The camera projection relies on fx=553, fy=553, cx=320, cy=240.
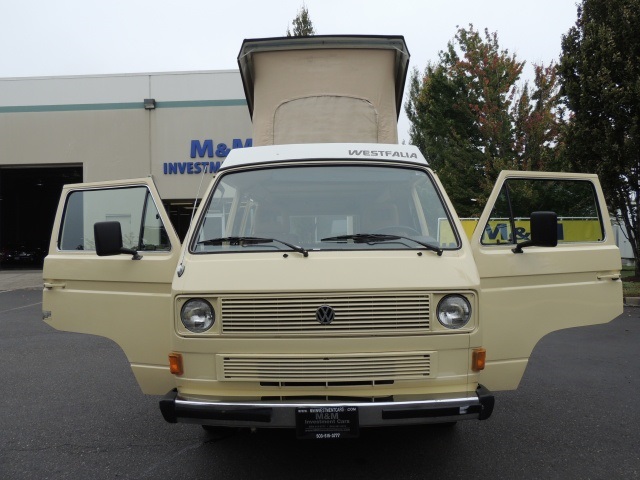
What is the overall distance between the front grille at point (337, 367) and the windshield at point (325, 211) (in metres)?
0.74

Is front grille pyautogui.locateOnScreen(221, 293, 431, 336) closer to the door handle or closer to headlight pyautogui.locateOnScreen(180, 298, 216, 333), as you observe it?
headlight pyautogui.locateOnScreen(180, 298, 216, 333)

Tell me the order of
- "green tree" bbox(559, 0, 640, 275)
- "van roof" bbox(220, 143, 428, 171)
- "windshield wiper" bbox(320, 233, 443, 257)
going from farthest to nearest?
"green tree" bbox(559, 0, 640, 275) < "van roof" bbox(220, 143, 428, 171) < "windshield wiper" bbox(320, 233, 443, 257)

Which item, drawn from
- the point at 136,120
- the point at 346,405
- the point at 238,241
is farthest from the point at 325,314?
the point at 136,120

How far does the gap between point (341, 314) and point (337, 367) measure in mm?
311

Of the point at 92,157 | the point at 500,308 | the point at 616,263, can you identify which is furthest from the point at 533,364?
the point at 92,157

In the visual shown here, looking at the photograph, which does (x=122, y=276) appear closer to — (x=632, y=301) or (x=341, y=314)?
(x=341, y=314)

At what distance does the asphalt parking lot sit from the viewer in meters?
3.78

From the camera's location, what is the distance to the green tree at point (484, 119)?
59.4 ft

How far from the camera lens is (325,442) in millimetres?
4281

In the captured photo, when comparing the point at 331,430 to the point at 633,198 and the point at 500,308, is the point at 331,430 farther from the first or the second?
the point at 633,198

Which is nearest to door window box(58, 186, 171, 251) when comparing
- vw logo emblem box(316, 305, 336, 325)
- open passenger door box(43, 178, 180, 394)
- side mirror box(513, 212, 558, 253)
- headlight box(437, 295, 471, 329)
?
open passenger door box(43, 178, 180, 394)

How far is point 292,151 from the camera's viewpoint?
14.0 ft

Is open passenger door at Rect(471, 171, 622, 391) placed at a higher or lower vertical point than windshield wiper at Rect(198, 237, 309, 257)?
lower

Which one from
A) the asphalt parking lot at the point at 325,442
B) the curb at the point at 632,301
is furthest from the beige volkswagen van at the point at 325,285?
the curb at the point at 632,301
